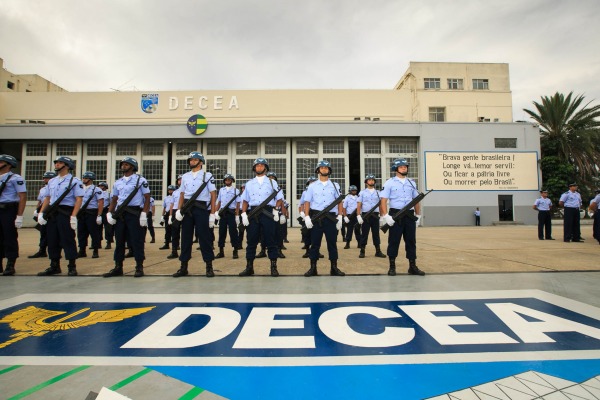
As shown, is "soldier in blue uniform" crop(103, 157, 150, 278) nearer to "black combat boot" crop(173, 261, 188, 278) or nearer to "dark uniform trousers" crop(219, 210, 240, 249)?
A: "black combat boot" crop(173, 261, 188, 278)

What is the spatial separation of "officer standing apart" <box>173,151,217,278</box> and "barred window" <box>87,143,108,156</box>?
21558 mm

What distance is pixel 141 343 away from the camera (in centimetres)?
247

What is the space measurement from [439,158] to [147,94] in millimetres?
23637

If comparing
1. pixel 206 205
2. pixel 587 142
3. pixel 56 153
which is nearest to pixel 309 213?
pixel 206 205

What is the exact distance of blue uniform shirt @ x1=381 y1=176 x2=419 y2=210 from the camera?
218 inches

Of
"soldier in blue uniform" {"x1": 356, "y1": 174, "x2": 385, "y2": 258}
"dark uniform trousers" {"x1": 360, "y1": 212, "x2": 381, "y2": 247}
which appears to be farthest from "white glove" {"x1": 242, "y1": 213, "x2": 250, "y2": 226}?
"dark uniform trousers" {"x1": 360, "y1": 212, "x2": 381, "y2": 247}

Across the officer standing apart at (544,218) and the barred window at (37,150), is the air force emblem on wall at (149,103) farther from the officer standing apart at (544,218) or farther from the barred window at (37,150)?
the officer standing apart at (544,218)

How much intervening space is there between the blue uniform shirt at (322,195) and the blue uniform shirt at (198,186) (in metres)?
1.77

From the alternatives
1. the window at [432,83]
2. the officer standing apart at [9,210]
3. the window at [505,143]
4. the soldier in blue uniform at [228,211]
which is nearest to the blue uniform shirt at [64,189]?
the officer standing apart at [9,210]

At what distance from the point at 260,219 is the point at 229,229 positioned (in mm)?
2676

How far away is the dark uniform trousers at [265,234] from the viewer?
213 inches

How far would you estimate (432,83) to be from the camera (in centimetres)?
3250

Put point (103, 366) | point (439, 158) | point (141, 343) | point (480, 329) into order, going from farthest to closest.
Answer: point (439, 158) → point (480, 329) → point (141, 343) → point (103, 366)

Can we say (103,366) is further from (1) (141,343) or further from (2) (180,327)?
(2) (180,327)
